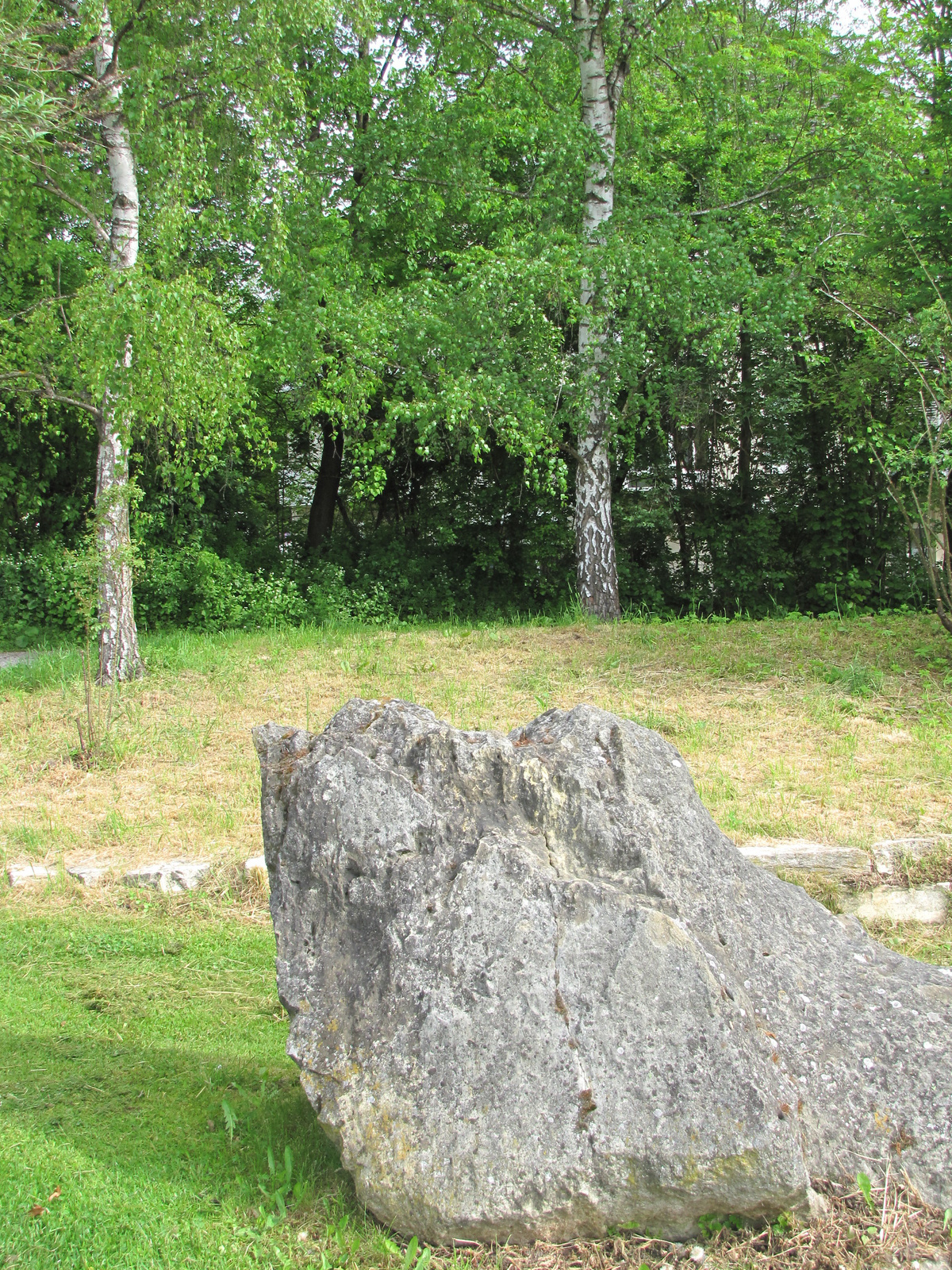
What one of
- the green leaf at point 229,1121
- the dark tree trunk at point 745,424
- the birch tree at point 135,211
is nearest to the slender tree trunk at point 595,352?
the birch tree at point 135,211

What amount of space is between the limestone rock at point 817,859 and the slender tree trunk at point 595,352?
7.48 meters

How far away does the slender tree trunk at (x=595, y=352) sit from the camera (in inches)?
474

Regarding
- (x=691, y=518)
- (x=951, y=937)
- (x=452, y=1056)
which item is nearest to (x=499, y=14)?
(x=691, y=518)

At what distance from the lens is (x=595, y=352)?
12.1m

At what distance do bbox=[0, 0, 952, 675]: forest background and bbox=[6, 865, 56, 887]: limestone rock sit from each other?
114 inches

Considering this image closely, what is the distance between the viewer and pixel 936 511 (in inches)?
346

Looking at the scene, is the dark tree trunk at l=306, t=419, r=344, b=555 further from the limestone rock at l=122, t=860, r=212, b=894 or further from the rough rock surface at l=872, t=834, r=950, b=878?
the rough rock surface at l=872, t=834, r=950, b=878

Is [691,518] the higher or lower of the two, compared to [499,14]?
lower

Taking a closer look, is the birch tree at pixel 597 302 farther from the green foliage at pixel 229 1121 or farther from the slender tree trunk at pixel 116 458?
the green foliage at pixel 229 1121

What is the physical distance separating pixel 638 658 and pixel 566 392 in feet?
13.1

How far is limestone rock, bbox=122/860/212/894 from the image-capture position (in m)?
5.62

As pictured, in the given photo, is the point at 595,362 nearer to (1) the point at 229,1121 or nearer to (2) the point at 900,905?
(2) the point at 900,905

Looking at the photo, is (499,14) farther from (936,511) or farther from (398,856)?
(398,856)

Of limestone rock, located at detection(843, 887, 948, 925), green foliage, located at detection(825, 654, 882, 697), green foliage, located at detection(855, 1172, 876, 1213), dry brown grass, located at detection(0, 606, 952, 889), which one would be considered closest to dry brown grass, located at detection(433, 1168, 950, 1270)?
green foliage, located at detection(855, 1172, 876, 1213)
